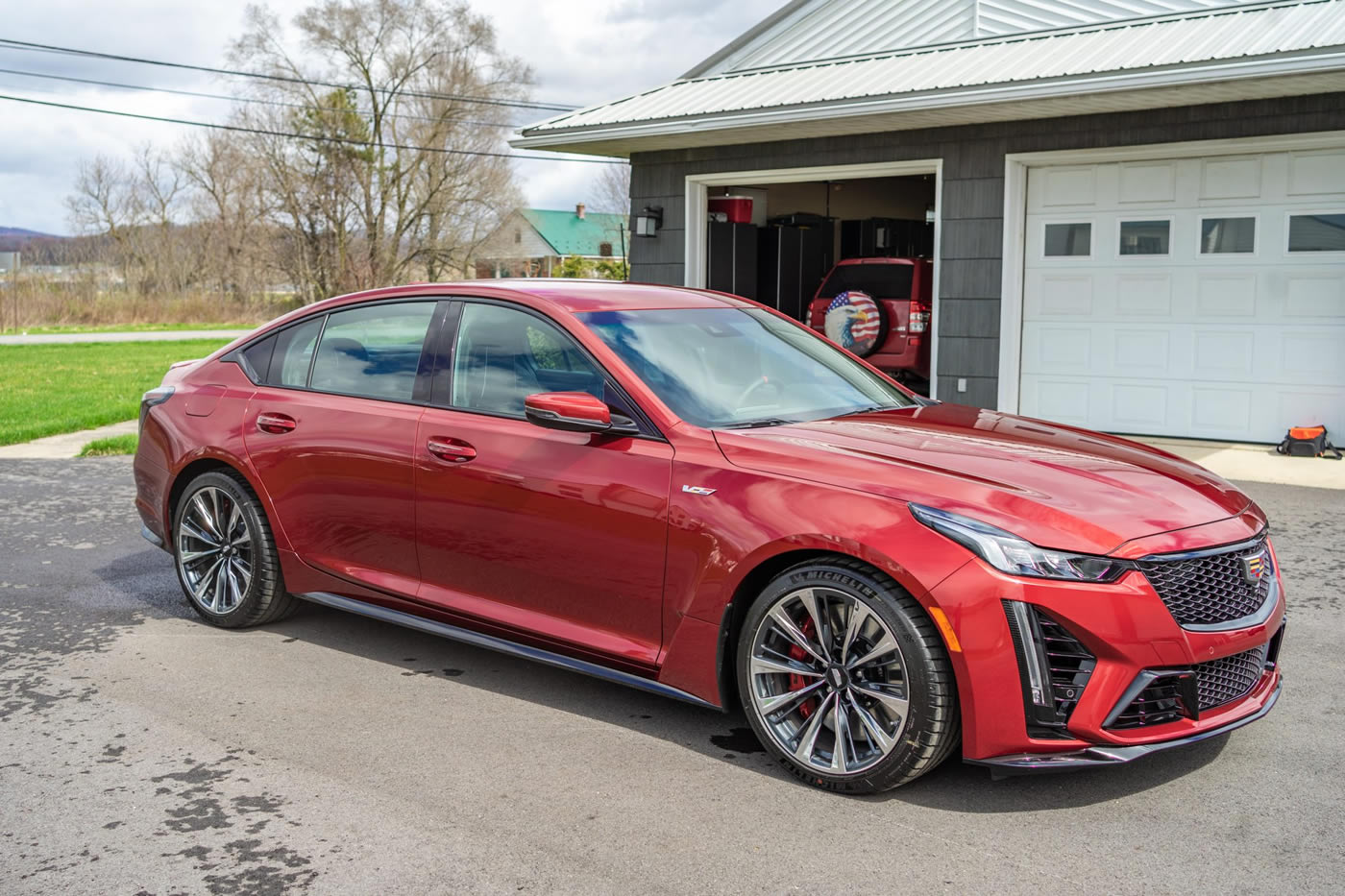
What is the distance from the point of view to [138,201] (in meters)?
57.8

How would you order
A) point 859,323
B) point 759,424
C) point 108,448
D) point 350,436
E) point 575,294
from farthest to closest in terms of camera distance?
point 859,323
point 108,448
point 350,436
point 575,294
point 759,424

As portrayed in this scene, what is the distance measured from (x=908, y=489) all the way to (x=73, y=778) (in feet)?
9.27

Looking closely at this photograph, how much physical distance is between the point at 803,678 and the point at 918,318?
10813mm

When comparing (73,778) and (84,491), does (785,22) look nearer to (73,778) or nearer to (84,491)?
(84,491)

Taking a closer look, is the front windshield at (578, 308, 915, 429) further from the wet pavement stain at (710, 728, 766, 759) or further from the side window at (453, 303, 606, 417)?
the wet pavement stain at (710, 728, 766, 759)

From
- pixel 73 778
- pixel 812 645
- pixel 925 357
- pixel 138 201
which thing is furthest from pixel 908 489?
pixel 138 201

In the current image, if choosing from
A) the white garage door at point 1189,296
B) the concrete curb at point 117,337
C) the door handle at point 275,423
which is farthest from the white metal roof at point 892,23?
the concrete curb at point 117,337

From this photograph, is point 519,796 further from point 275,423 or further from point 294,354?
point 294,354

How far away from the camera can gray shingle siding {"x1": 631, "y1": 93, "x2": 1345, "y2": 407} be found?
416 inches

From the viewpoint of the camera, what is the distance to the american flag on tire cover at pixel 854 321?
14312 millimetres

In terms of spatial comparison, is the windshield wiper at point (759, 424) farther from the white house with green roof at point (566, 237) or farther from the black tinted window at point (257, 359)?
the white house with green roof at point (566, 237)

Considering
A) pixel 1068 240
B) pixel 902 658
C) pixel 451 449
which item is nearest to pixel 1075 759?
pixel 902 658

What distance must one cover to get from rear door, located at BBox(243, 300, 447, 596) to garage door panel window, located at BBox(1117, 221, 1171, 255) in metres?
8.44

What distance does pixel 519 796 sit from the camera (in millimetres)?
3855
